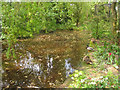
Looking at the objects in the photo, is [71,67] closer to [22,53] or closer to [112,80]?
[112,80]

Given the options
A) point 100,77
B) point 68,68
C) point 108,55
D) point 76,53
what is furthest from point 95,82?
point 76,53

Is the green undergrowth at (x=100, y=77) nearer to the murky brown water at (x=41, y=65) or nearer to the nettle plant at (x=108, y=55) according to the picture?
the nettle plant at (x=108, y=55)

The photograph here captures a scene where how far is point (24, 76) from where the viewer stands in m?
2.78

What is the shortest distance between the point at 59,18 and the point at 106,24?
11.9 feet

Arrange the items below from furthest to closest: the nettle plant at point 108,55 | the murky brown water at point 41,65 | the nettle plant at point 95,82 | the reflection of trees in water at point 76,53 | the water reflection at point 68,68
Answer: the reflection of trees in water at point 76,53
the nettle plant at point 108,55
the water reflection at point 68,68
the murky brown water at point 41,65
the nettle plant at point 95,82

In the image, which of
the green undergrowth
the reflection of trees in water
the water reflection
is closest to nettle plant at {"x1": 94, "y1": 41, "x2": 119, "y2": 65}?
the green undergrowth

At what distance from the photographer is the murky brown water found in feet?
8.56

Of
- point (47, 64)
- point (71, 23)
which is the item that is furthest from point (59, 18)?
point (47, 64)

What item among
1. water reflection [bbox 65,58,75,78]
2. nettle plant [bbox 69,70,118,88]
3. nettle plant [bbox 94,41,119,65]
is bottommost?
water reflection [bbox 65,58,75,78]

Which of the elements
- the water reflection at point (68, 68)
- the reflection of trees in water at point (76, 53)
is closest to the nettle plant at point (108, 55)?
the reflection of trees in water at point (76, 53)

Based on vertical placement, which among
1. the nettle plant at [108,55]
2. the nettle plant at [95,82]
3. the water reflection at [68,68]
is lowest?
the water reflection at [68,68]

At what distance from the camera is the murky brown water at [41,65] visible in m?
2.61

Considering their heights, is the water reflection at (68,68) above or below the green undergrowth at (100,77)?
below

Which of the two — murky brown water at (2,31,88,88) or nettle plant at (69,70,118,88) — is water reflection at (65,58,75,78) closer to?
murky brown water at (2,31,88,88)
